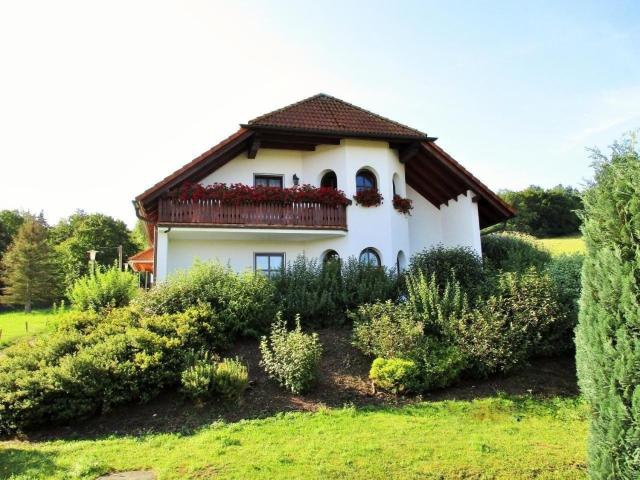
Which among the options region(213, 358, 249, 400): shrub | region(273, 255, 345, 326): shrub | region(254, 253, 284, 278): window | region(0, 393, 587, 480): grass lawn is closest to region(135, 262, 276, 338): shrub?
region(273, 255, 345, 326): shrub

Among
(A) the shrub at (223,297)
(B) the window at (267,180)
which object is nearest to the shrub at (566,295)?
(A) the shrub at (223,297)

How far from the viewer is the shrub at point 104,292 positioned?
13795 millimetres

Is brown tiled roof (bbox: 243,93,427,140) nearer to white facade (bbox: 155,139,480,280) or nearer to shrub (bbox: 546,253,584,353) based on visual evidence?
white facade (bbox: 155,139,480,280)

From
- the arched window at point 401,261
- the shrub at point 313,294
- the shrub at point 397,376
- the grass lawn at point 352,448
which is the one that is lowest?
the grass lawn at point 352,448

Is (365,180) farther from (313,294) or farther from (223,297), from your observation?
(223,297)

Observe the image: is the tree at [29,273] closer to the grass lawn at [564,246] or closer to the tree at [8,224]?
the tree at [8,224]

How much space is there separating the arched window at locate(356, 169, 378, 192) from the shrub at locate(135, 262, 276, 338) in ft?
20.4

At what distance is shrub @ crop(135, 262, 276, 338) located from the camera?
11.9 metres

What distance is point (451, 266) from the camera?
14.2m

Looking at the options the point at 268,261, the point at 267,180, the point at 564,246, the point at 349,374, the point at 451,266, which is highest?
the point at 267,180

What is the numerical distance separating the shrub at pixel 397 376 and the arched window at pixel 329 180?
9583 mm

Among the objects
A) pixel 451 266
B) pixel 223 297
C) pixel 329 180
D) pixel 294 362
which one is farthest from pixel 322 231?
pixel 294 362

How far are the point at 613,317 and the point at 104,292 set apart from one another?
41.4 feet

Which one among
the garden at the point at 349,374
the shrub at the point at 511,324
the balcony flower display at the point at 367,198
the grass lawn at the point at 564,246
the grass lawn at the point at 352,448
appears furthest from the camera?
the grass lawn at the point at 564,246
